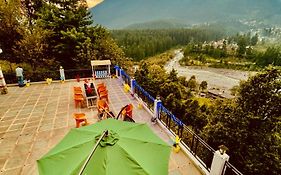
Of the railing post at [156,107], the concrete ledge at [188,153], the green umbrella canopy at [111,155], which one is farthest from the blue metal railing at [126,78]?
the green umbrella canopy at [111,155]

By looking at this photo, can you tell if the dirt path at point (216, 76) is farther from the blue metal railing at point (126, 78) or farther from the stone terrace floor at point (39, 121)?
the stone terrace floor at point (39, 121)

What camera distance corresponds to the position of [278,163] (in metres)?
10.5

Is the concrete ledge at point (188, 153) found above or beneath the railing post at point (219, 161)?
beneath

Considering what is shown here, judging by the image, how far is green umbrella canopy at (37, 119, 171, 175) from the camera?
3.07 m

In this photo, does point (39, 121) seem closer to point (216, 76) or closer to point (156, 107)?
point (156, 107)

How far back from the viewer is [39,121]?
8.27 meters

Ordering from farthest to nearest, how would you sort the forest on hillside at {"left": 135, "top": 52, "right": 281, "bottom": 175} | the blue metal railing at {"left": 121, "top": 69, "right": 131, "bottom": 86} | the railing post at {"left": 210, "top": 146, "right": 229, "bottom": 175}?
the blue metal railing at {"left": 121, "top": 69, "right": 131, "bottom": 86} < the forest on hillside at {"left": 135, "top": 52, "right": 281, "bottom": 175} < the railing post at {"left": 210, "top": 146, "right": 229, "bottom": 175}

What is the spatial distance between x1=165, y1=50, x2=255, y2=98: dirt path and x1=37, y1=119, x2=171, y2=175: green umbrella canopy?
56.5 m

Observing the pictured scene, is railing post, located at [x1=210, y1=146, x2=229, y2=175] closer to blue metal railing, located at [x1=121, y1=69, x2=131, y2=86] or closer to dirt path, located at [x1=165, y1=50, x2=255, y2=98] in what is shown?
blue metal railing, located at [x1=121, y1=69, x2=131, y2=86]

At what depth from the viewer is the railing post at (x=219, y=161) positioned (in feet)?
15.8

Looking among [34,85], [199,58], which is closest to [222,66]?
[199,58]

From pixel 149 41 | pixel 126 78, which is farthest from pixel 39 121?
pixel 149 41

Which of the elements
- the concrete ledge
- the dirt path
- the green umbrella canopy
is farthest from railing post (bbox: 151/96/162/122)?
the dirt path

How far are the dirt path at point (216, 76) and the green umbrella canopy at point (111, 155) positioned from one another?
5646cm
